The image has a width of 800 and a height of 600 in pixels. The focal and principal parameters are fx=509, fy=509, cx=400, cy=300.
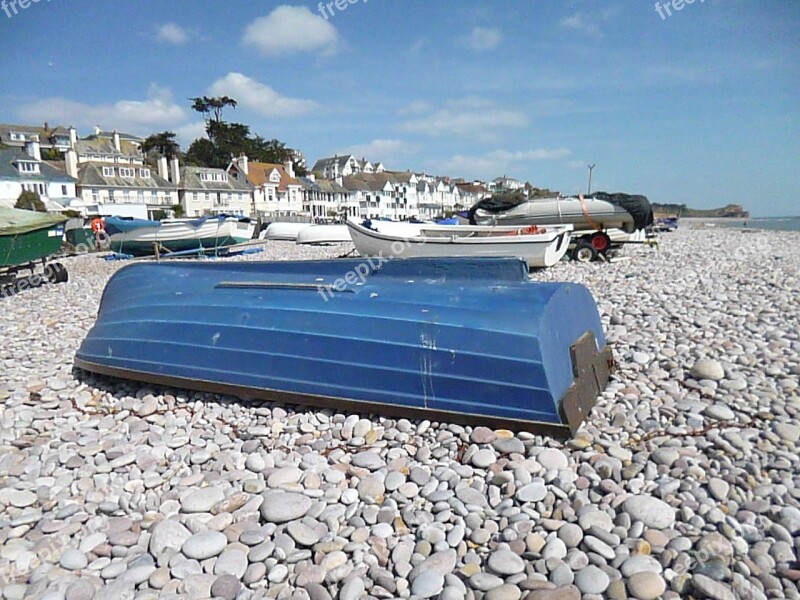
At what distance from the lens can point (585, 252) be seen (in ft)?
47.9

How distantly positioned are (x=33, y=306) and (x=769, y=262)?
17.4 meters

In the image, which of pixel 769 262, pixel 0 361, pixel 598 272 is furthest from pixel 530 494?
pixel 769 262

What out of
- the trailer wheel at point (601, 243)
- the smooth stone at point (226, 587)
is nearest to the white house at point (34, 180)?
the trailer wheel at point (601, 243)

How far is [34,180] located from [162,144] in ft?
78.7

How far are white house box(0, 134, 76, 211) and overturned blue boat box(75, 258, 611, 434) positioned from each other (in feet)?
174

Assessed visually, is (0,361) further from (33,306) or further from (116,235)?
(116,235)

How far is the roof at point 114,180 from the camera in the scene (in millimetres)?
57759

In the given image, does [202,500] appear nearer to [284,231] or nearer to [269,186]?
[284,231]

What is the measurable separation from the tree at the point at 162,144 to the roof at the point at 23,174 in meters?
19.8

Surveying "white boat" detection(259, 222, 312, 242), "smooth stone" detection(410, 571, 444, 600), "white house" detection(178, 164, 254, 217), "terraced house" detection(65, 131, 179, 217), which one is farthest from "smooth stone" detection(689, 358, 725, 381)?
"white house" detection(178, 164, 254, 217)

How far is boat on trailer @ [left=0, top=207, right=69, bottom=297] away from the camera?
10.9 meters

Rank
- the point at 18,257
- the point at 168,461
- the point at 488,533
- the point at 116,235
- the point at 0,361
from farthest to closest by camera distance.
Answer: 1. the point at 116,235
2. the point at 18,257
3. the point at 0,361
4. the point at 168,461
5. the point at 488,533

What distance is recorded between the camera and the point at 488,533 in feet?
8.71

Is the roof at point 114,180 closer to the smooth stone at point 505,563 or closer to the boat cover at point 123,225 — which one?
the boat cover at point 123,225
